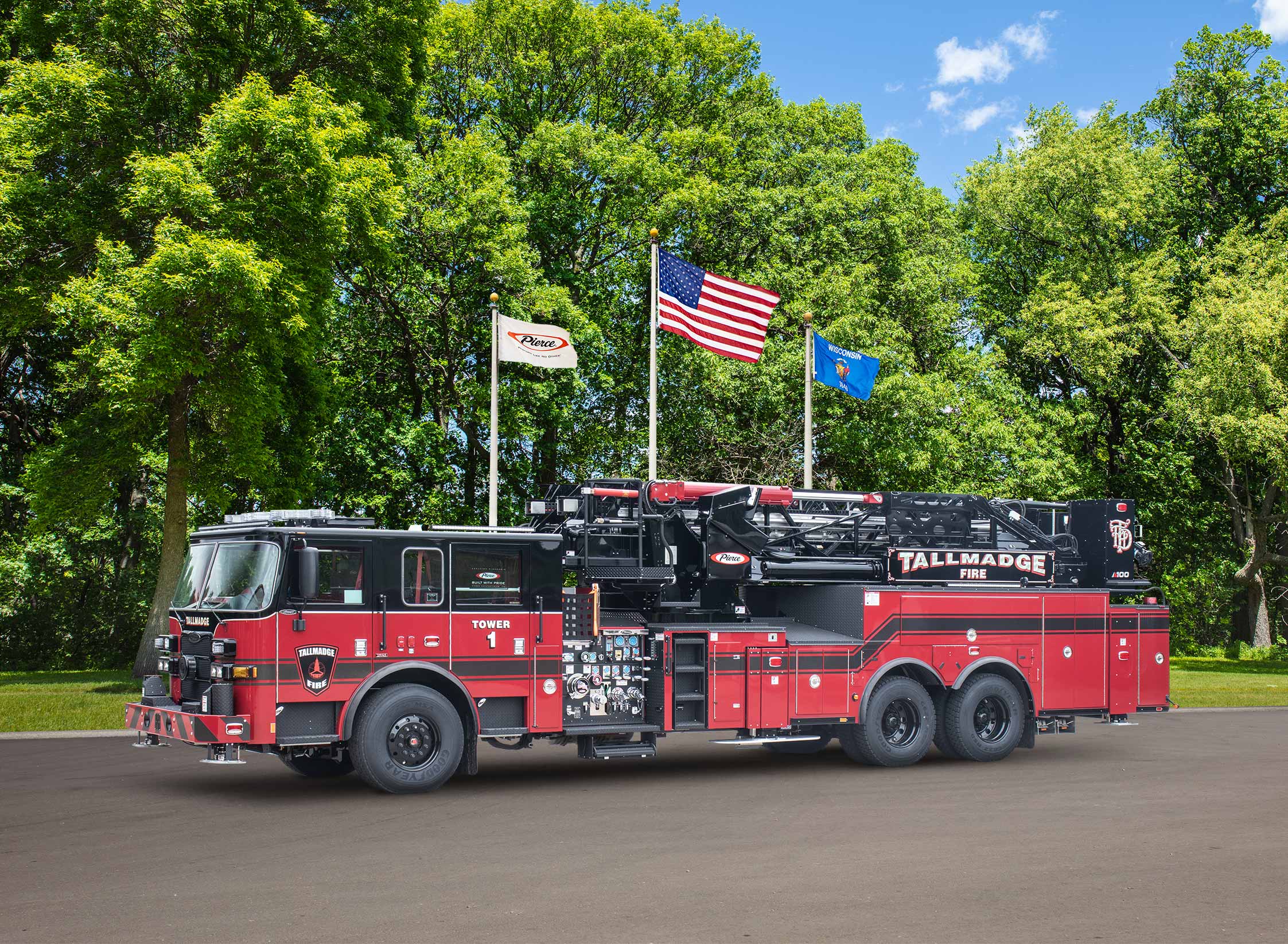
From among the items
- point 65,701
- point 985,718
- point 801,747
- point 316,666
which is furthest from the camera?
point 65,701

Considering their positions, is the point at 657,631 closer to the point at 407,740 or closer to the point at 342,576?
the point at 407,740

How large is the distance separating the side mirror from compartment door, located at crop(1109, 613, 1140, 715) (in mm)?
10900

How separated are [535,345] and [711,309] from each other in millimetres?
3397

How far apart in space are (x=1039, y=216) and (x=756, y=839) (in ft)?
126

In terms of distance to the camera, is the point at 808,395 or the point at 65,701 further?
the point at 808,395

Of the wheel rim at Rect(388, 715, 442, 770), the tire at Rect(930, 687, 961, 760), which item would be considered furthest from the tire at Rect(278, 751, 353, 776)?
the tire at Rect(930, 687, 961, 760)

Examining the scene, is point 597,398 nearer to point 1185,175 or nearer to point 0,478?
point 0,478

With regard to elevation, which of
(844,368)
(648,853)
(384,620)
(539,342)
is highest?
(539,342)

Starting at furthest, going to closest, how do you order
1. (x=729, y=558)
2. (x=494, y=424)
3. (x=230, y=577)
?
(x=494, y=424), (x=729, y=558), (x=230, y=577)

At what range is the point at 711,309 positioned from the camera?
81.9ft

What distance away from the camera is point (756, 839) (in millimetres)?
11070

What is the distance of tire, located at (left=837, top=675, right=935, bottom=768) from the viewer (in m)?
16.1

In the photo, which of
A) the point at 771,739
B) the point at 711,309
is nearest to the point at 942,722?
the point at 771,739

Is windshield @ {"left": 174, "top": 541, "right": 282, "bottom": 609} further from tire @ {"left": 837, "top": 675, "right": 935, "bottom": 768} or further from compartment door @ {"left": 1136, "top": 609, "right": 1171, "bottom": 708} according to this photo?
compartment door @ {"left": 1136, "top": 609, "right": 1171, "bottom": 708}
